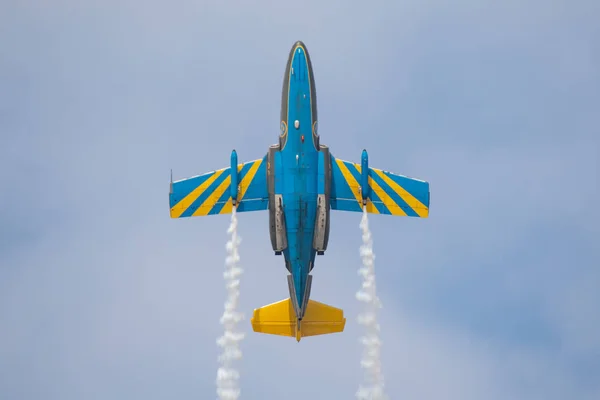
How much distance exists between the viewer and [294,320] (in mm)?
85750

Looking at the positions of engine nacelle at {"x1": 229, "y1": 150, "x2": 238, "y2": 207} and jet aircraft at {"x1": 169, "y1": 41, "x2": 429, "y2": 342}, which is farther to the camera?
engine nacelle at {"x1": 229, "y1": 150, "x2": 238, "y2": 207}

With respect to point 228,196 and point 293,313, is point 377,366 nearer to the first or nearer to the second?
point 293,313

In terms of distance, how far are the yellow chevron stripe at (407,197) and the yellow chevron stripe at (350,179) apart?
1.23 m

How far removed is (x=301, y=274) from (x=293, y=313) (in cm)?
316

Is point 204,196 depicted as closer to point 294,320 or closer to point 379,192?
point 294,320

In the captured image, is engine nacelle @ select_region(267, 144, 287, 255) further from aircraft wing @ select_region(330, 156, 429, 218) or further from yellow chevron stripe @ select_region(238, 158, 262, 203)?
aircraft wing @ select_region(330, 156, 429, 218)

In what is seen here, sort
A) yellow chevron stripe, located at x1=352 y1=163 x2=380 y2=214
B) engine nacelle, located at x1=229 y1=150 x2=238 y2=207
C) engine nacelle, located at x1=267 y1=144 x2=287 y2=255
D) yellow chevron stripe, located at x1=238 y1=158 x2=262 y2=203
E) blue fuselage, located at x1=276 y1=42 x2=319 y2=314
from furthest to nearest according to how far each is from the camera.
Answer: yellow chevron stripe, located at x1=352 y1=163 x2=380 y2=214
yellow chevron stripe, located at x1=238 y1=158 x2=262 y2=203
engine nacelle, located at x1=229 y1=150 x2=238 y2=207
engine nacelle, located at x1=267 y1=144 x2=287 y2=255
blue fuselage, located at x1=276 y1=42 x2=319 y2=314

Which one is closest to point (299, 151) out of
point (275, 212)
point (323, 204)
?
point (323, 204)

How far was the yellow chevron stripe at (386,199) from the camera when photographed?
8438 cm

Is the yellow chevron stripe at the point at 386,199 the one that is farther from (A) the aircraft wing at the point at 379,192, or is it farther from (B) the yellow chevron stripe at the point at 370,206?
(B) the yellow chevron stripe at the point at 370,206

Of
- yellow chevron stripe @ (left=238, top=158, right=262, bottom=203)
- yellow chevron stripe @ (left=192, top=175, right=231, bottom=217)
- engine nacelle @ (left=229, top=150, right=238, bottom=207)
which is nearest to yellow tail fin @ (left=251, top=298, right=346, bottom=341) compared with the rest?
yellow chevron stripe @ (left=192, top=175, right=231, bottom=217)

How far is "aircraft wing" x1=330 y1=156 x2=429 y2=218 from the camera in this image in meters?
84.2

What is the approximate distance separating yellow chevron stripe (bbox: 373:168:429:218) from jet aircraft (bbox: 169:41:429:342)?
0.05 meters

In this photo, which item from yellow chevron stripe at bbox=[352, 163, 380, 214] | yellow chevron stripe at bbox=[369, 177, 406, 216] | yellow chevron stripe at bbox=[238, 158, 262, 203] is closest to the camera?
yellow chevron stripe at bbox=[238, 158, 262, 203]
